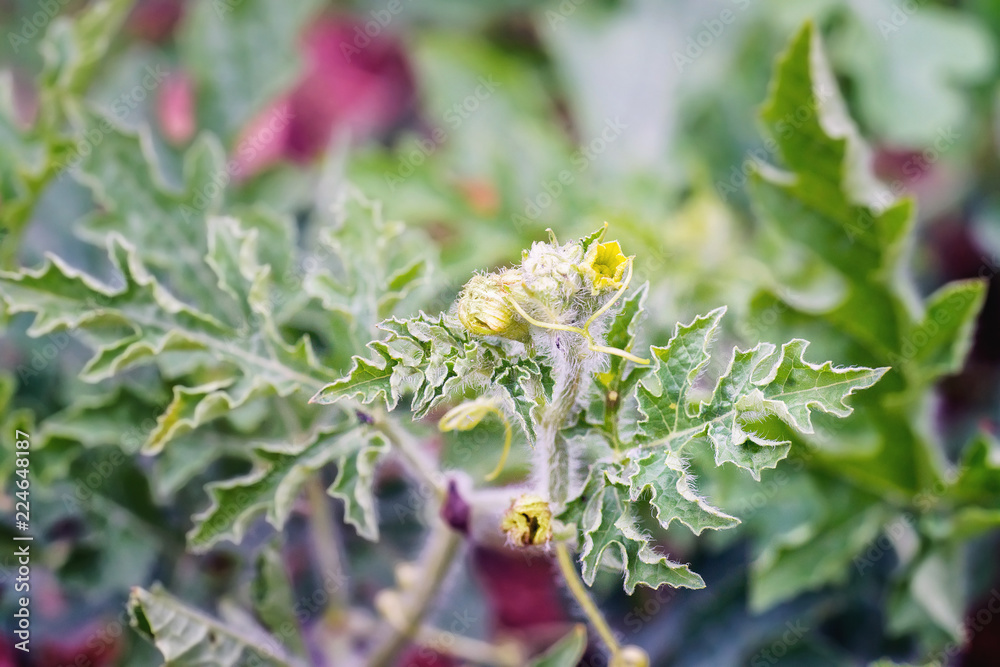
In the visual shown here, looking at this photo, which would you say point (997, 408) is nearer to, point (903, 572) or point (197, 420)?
point (903, 572)

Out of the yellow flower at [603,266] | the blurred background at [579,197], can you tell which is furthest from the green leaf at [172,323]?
the yellow flower at [603,266]

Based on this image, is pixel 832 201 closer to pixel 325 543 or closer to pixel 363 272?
pixel 363 272

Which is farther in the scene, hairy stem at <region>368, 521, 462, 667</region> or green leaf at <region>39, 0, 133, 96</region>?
green leaf at <region>39, 0, 133, 96</region>

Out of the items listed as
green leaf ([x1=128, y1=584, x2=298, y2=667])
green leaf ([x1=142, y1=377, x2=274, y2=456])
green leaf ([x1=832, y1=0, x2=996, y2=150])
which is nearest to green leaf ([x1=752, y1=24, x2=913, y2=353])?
green leaf ([x1=832, y1=0, x2=996, y2=150])

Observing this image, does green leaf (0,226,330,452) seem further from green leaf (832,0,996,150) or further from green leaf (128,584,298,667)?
green leaf (832,0,996,150)

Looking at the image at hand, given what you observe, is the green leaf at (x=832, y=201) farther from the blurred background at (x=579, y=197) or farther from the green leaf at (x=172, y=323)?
the green leaf at (x=172, y=323)

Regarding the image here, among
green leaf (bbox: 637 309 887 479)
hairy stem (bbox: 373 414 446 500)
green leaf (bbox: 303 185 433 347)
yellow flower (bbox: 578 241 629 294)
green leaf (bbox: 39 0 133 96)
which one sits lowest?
hairy stem (bbox: 373 414 446 500)

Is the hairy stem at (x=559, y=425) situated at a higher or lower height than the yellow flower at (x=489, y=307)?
lower
